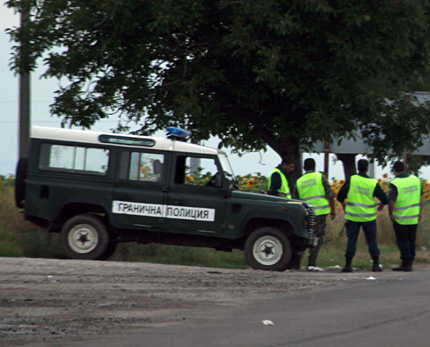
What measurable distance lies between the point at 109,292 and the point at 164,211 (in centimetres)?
407

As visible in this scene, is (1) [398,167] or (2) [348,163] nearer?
(1) [398,167]

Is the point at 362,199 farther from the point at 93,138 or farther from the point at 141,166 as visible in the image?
the point at 93,138

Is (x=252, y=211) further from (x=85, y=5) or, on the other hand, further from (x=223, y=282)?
(x=85, y=5)

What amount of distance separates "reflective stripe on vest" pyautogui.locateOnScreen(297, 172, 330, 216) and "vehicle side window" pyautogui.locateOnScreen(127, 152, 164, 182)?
8.64 ft

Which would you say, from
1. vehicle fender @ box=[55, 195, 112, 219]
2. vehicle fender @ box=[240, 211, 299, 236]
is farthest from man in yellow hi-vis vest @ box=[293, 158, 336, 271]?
vehicle fender @ box=[55, 195, 112, 219]

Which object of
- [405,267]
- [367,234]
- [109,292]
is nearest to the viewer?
[109,292]

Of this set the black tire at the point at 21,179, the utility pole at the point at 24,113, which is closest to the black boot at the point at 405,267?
the black tire at the point at 21,179

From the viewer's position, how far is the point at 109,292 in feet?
34.3

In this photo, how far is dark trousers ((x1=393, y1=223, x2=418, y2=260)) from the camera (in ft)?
51.1

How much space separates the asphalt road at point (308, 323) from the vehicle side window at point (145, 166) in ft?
13.8

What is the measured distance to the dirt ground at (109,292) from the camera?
8.00 m

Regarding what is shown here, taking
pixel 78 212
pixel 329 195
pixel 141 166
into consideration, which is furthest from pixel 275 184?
pixel 78 212

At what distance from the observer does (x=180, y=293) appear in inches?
418

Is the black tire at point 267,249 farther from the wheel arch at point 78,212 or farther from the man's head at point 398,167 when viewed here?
the man's head at point 398,167
